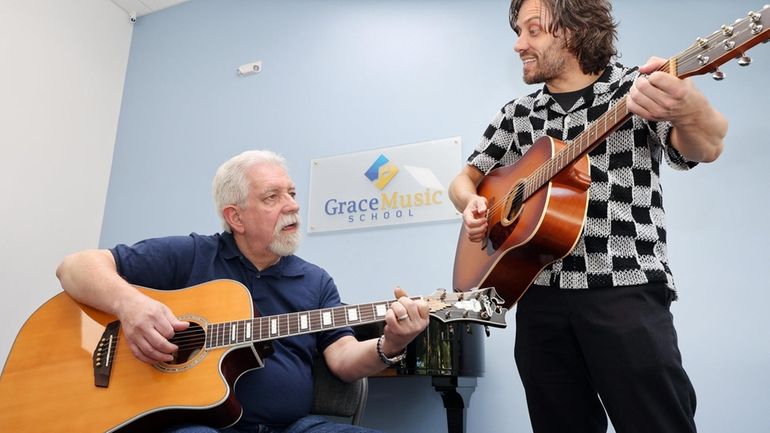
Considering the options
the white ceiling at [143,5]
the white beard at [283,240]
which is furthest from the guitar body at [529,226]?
the white ceiling at [143,5]

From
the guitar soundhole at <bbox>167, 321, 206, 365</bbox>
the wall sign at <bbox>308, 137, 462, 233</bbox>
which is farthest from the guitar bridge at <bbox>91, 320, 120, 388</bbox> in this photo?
the wall sign at <bbox>308, 137, 462, 233</bbox>

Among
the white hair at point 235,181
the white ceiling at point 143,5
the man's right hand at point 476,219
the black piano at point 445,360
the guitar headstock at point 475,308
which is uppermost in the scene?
the white ceiling at point 143,5

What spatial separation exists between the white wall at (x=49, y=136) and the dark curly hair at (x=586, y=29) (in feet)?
11.0

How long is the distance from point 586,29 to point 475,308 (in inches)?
32.9

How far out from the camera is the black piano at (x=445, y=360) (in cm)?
242

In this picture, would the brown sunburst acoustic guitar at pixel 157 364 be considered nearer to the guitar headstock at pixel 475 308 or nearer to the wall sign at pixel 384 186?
the guitar headstock at pixel 475 308

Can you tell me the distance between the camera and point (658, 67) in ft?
4.22

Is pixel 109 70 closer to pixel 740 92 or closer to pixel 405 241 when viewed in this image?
pixel 405 241

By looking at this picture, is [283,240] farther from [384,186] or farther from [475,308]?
[384,186]

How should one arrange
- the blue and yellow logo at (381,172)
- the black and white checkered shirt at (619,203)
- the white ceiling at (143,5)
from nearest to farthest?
the black and white checkered shirt at (619,203) < the blue and yellow logo at (381,172) < the white ceiling at (143,5)

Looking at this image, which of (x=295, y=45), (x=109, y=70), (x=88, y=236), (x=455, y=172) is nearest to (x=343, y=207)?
(x=455, y=172)

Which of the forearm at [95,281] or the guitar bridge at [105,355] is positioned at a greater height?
the forearm at [95,281]

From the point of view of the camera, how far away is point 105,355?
5.57 ft

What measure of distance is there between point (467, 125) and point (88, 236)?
268 cm
